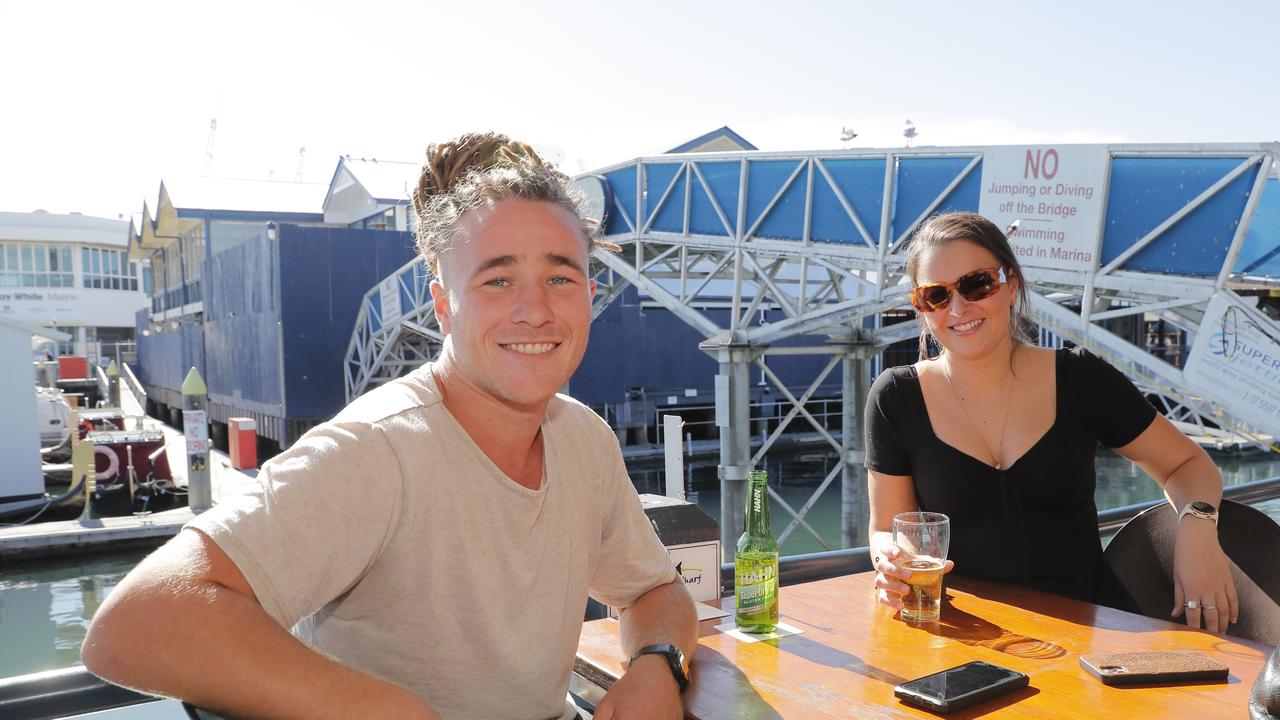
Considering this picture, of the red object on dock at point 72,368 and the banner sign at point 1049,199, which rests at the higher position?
the banner sign at point 1049,199

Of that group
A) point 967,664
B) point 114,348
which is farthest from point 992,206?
point 114,348

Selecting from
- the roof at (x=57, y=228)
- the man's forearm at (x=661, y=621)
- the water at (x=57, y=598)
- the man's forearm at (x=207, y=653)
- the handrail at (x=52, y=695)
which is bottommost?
the water at (x=57, y=598)

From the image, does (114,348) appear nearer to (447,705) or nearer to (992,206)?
(992,206)

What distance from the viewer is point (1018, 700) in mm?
1376

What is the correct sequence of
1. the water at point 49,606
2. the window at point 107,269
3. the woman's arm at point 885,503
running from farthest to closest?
the window at point 107,269 → the water at point 49,606 → the woman's arm at point 885,503

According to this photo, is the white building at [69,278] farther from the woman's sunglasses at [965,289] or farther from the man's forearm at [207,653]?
the man's forearm at [207,653]

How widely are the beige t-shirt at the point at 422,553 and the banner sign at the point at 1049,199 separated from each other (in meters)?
6.08

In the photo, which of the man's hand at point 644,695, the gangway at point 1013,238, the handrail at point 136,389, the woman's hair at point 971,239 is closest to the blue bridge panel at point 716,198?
the gangway at point 1013,238

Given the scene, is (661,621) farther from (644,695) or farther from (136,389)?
(136,389)

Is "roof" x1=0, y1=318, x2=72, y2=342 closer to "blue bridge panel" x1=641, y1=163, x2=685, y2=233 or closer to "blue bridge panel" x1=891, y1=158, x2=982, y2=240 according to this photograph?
"blue bridge panel" x1=641, y1=163, x2=685, y2=233

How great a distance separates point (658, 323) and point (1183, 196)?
52.1 feet

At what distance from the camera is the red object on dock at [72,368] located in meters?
30.4

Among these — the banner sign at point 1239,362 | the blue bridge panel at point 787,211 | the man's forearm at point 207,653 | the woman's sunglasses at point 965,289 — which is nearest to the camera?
the man's forearm at point 207,653

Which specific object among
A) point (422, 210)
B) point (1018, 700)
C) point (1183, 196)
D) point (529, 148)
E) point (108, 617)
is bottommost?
point (1018, 700)
